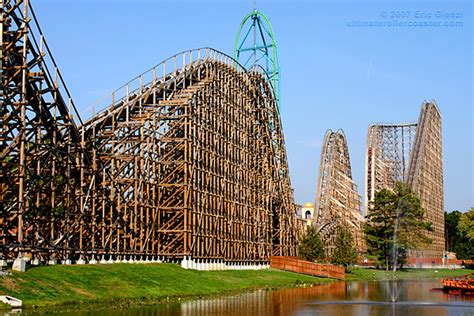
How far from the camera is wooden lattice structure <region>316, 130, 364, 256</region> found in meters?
96.6

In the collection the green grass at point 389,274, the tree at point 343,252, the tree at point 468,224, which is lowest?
the green grass at point 389,274

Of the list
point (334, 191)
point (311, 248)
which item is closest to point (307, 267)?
point (311, 248)

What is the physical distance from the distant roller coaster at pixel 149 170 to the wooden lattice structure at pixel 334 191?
13510 millimetres

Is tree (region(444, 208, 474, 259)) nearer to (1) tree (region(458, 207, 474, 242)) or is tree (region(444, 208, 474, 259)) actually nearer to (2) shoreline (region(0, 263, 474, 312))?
(1) tree (region(458, 207, 474, 242))

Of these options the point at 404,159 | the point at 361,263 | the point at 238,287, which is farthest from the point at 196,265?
the point at 404,159

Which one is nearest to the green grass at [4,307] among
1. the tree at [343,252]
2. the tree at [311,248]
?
the tree at [311,248]

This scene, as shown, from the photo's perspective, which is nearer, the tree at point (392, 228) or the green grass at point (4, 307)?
the green grass at point (4, 307)

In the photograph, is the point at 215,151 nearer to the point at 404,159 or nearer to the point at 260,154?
the point at 260,154

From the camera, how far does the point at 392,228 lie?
95.2 meters

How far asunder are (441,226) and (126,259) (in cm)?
7582

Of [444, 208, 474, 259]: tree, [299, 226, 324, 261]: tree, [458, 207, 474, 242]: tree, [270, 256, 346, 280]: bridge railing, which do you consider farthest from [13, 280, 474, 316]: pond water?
[444, 208, 474, 259]: tree

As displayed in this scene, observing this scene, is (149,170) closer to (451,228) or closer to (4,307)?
(4,307)

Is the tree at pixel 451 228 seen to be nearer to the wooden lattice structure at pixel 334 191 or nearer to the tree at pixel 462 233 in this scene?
the tree at pixel 462 233

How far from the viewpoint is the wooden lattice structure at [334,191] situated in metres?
96.6
